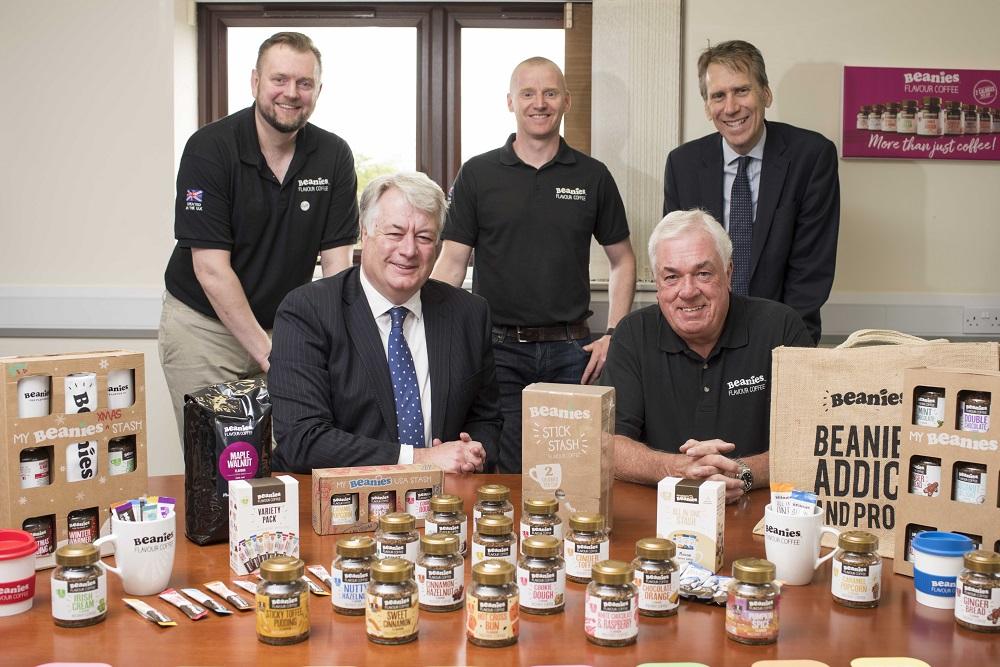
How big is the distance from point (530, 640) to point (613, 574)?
0.48 ft

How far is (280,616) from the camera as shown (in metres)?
1.32

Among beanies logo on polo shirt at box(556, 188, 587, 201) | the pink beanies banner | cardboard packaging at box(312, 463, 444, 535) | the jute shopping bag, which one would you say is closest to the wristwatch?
the jute shopping bag

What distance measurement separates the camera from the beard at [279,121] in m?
3.25

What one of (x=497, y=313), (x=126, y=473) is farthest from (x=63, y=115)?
(x=126, y=473)

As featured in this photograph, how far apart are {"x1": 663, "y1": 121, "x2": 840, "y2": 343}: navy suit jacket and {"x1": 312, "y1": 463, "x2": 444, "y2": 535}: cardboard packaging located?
1842 millimetres

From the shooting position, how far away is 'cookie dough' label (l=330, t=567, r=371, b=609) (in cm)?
141

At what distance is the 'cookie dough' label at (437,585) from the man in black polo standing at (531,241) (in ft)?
6.74

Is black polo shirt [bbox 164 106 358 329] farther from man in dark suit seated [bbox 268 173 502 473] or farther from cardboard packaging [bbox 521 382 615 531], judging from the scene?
cardboard packaging [bbox 521 382 615 531]

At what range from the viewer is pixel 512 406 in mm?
3539

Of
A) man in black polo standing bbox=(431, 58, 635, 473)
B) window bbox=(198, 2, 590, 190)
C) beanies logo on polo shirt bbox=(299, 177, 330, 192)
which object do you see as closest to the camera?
beanies logo on polo shirt bbox=(299, 177, 330, 192)

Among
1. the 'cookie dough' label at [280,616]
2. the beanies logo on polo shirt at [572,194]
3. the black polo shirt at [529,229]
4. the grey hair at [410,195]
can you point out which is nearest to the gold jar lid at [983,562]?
the 'cookie dough' label at [280,616]

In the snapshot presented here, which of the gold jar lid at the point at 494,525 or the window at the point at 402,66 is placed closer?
the gold jar lid at the point at 494,525

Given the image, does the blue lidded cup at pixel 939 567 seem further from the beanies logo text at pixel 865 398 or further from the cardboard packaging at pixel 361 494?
the cardboard packaging at pixel 361 494

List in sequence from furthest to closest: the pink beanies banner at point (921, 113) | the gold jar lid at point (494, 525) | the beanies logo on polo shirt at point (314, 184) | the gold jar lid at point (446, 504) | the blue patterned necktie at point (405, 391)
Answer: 1. the pink beanies banner at point (921, 113)
2. the beanies logo on polo shirt at point (314, 184)
3. the blue patterned necktie at point (405, 391)
4. the gold jar lid at point (446, 504)
5. the gold jar lid at point (494, 525)
